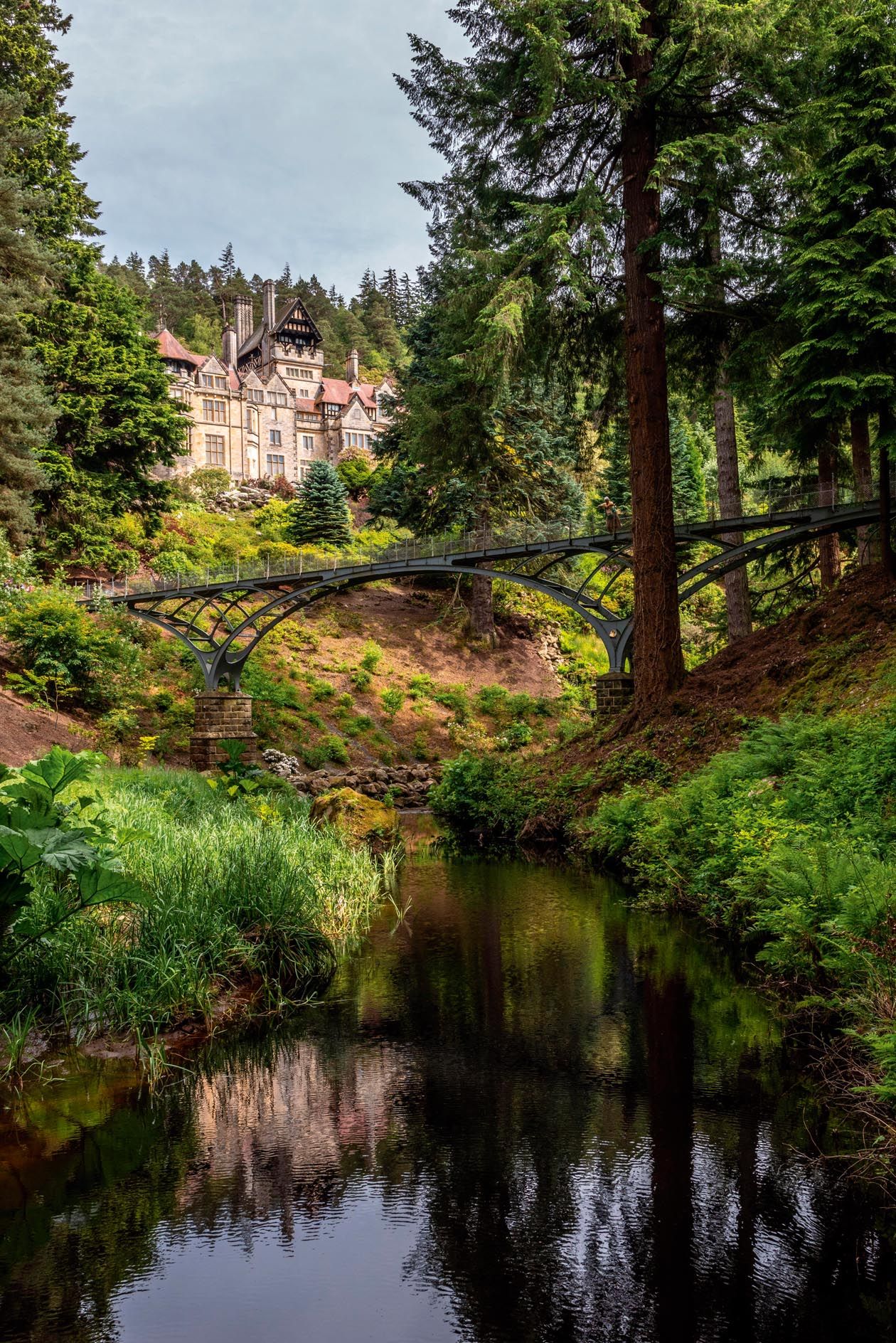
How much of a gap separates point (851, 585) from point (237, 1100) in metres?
13.3

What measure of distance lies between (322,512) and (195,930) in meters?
38.2

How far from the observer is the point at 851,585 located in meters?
16.0

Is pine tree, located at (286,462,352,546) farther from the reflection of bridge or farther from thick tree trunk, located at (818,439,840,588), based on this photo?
thick tree trunk, located at (818,439,840,588)

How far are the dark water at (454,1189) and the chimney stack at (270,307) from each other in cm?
7597

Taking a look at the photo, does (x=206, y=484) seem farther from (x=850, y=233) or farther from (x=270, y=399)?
(x=850, y=233)

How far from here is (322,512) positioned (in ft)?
147

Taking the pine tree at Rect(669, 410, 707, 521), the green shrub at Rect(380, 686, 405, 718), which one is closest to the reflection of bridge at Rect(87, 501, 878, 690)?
the green shrub at Rect(380, 686, 405, 718)

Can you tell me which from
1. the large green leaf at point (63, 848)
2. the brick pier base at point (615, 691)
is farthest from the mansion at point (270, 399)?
the large green leaf at point (63, 848)

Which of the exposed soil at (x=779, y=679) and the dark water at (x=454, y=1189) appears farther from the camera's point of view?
the exposed soil at (x=779, y=679)

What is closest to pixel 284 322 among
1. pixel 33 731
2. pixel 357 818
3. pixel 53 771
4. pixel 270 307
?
pixel 270 307

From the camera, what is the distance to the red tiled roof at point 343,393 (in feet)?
244

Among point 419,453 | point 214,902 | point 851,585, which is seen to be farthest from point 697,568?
point 214,902

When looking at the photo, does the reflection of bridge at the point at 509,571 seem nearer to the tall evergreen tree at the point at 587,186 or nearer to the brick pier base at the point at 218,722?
the brick pier base at the point at 218,722

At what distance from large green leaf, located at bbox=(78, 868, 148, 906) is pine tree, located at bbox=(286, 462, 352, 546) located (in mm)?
38197
